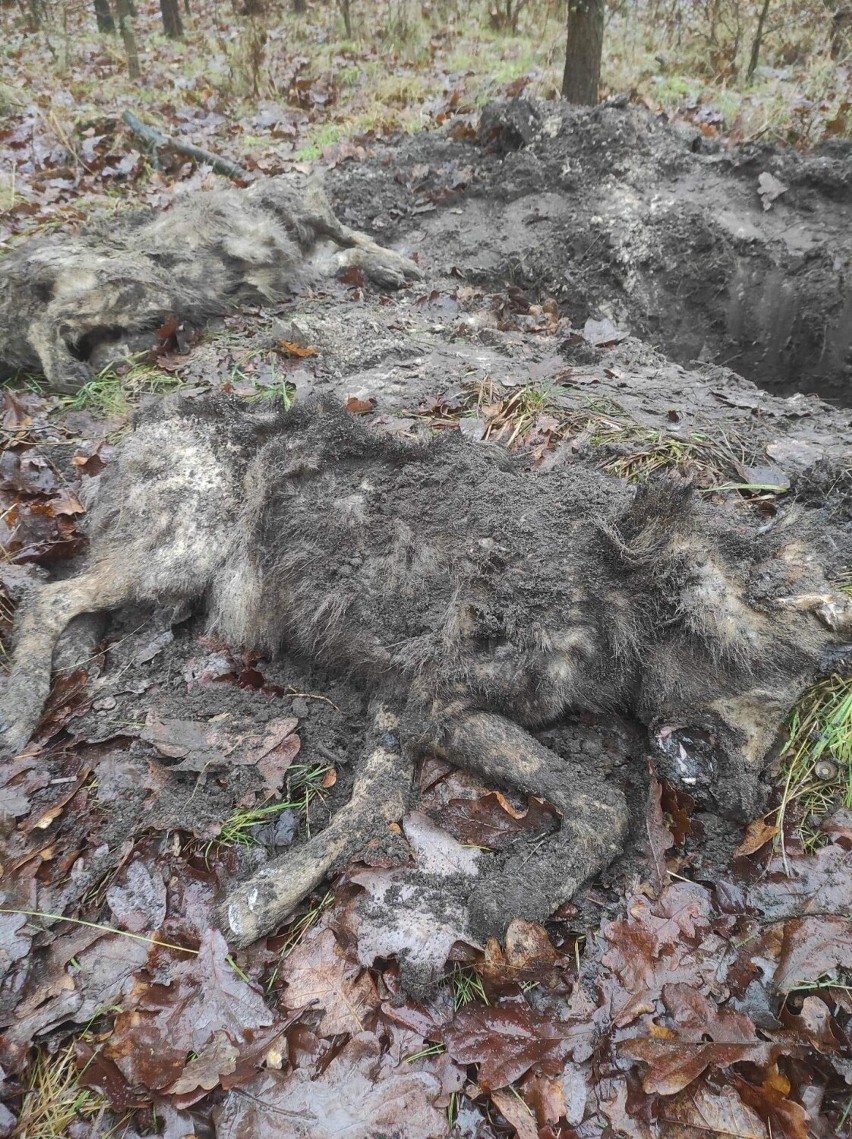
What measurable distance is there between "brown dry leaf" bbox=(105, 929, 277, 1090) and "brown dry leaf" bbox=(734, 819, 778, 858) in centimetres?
172

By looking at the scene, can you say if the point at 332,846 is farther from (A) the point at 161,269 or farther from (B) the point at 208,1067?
(A) the point at 161,269

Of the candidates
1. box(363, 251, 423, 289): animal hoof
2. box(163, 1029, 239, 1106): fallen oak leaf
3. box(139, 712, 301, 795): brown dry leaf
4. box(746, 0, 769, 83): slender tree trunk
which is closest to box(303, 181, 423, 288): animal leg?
box(363, 251, 423, 289): animal hoof

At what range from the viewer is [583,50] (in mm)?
7777

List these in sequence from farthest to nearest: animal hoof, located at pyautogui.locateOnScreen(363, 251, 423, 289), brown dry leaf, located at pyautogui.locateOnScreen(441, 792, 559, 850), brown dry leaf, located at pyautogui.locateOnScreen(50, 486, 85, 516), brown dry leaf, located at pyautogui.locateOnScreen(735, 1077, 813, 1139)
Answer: animal hoof, located at pyautogui.locateOnScreen(363, 251, 423, 289) → brown dry leaf, located at pyautogui.locateOnScreen(50, 486, 85, 516) → brown dry leaf, located at pyautogui.locateOnScreen(441, 792, 559, 850) → brown dry leaf, located at pyautogui.locateOnScreen(735, 1077, 813, 1139)

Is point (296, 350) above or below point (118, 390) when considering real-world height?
above

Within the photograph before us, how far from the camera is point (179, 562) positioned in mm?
3475

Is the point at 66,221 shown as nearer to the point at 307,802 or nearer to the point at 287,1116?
the point at 307,802

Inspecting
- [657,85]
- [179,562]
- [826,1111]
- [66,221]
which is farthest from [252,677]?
[657,85]

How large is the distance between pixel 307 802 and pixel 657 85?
38.3 feet

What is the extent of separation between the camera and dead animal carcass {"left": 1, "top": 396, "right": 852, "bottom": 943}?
2568 millimetres

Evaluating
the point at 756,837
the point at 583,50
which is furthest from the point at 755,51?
the point at 756,837

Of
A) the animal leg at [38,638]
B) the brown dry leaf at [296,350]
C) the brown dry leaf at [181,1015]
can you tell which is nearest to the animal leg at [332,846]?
the brown dry leaf at [181,1015]

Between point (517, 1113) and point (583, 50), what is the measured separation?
964 centimetres

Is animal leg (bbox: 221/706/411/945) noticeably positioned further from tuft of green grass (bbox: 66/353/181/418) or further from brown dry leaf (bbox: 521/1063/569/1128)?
tuft of green grass (bbox: 66/353/181/418)
